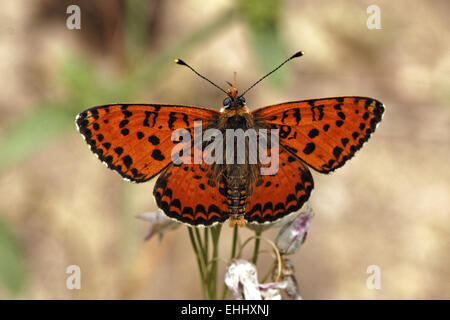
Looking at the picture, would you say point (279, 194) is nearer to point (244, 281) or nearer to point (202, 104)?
point (244, 281)

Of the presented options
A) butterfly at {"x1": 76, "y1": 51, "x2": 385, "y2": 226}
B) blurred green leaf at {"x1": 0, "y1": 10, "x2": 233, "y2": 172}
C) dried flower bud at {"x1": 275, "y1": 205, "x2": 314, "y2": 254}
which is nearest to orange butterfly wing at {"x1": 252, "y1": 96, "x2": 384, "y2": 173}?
butterfly at {"x1": 76, "y1": 51, "x2": 385, "y2": 226}

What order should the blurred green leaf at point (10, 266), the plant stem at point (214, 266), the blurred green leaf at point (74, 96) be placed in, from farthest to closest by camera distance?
the blurred green leaf at point (74, 96)
the blurred green leaf at point (10, 266)
the plant stem at point (214, 266)

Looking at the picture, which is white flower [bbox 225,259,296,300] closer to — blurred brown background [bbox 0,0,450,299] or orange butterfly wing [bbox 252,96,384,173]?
orange butterfly wing [bbox 252,96,384,173]

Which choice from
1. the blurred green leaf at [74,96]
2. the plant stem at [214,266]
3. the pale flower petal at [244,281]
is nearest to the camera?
the pale flower petal at [244,281]

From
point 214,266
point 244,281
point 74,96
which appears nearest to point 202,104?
point 74,96

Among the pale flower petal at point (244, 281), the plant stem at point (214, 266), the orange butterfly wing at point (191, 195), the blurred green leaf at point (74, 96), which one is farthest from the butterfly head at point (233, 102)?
the blurred green leaf at point (74, 96)

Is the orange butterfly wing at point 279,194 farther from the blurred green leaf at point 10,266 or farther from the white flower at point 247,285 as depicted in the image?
the blurred green leaf at point 10,266

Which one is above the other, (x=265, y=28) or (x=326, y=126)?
(x=265, y=28)

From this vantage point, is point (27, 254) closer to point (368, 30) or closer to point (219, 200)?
point (219, 200)
